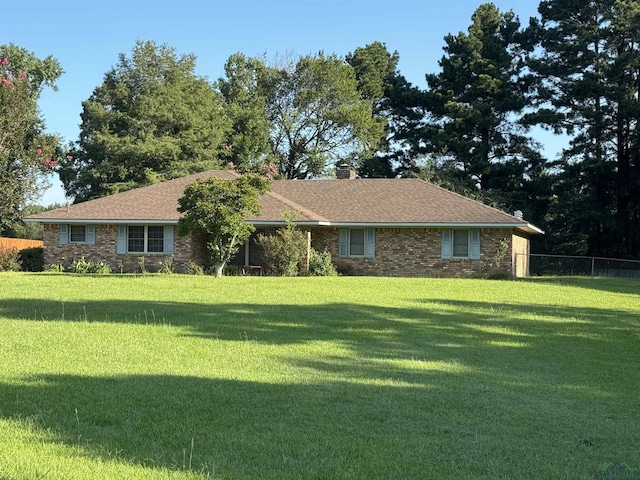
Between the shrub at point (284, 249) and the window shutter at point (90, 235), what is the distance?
26.3ft

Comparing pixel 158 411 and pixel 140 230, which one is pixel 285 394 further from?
pixel 140 230

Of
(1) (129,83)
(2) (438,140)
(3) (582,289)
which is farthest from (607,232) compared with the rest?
(1) (129,83)

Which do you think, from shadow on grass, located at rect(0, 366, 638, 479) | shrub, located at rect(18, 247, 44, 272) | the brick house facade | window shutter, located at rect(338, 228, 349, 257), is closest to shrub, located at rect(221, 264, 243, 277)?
the brick house facade

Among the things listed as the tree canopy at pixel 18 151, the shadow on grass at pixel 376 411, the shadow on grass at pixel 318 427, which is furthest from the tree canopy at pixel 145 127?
the shadow on grass at pixel 318 427

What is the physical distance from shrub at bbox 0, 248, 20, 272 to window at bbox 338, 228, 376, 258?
1478 cm

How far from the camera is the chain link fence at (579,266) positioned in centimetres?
3472

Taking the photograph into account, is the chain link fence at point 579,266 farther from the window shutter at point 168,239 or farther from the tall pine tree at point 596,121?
the window shutter at point 168,239

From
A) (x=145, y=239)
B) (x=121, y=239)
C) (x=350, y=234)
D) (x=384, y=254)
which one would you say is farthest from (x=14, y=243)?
(x=384, y=254)

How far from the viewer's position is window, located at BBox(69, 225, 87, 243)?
30797 mm

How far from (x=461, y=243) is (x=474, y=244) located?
541 mm

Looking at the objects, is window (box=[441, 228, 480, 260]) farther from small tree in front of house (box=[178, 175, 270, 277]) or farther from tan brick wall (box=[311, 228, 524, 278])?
small tree in front of house (box=[178, 175, 270, 277])

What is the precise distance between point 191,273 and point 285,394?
2132 cm

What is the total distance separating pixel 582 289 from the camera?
74.7 feet

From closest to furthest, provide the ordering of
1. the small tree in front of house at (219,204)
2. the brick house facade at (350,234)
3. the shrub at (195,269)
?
1. the small tree in front of house at (219,204)
2. the shrub at (195,269)
3. the brick house facade at (350,234)
